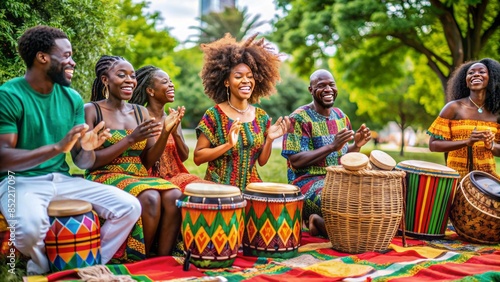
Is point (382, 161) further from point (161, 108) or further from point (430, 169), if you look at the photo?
point (161, 108)

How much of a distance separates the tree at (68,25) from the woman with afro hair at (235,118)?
8.18 feet

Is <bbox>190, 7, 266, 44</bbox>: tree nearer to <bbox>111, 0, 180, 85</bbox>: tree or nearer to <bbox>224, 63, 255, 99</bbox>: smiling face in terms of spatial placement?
<bbox>111, 0, 180, 85</bbox>: tree

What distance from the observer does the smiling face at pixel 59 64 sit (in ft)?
12.0

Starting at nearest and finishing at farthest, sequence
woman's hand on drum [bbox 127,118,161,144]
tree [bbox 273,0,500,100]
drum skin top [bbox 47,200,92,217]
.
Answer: drum skin top [bbox 47,200,92,217]
woman's hand on drum [bbox 127,118,161,144]
tree [bbox 273,0,500,100]

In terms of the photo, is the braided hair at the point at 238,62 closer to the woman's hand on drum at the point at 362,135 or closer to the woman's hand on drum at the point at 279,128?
the woman's hand on drum at the point at 279,128

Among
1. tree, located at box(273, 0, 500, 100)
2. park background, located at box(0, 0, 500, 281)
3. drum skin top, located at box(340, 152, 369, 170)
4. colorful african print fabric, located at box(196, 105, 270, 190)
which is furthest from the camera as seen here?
tree, located at box(273, 0, 500, 100)

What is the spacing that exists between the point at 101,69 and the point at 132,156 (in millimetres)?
824

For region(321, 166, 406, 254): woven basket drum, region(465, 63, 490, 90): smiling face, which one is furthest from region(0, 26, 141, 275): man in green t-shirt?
region(465, 63, 490, 90): smiling face

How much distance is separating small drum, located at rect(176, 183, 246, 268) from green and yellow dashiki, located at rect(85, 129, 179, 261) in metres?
0.35

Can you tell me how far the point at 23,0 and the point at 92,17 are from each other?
1.17 metres

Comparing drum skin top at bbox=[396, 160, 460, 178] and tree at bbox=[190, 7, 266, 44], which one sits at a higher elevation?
tree at bbox=[190, 7, 266, 44]

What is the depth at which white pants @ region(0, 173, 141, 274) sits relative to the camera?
10.7 ft

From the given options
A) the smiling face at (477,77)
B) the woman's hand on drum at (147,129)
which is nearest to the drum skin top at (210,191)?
the woman's hand on drum at (147,129)

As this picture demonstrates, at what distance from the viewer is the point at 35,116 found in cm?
359
